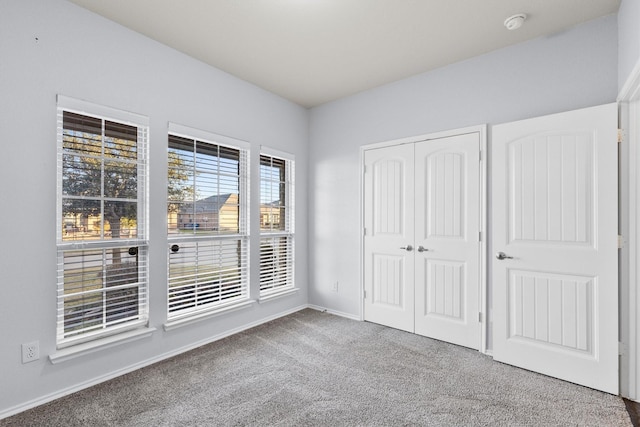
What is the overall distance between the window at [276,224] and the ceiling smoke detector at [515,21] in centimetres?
268

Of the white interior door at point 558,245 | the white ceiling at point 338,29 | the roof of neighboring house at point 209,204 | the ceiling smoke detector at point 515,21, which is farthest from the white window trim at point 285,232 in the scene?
the ceiling smoke detector at point 515,21

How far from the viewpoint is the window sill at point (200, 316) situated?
2.86 m

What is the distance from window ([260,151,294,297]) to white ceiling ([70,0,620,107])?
3.79 feet

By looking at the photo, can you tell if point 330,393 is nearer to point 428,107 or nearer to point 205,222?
point 205,222

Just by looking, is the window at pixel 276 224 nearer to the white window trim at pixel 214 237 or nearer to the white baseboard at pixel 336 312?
the white window trim at pixel 214 237

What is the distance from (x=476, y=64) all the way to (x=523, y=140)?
3.15 ft

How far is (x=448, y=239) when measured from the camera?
3199mm

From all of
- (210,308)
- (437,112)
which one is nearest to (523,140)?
(437,112)

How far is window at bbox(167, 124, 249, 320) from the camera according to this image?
2965 millimetres

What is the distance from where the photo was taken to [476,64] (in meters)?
3.08

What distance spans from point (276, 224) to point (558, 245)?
293 centimetres

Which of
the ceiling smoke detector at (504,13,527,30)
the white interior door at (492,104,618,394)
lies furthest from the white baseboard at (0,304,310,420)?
the ceiling smoke detector at (504,13,527,30)

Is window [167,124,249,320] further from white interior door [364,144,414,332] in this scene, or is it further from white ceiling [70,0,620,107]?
white interior door [364,144,414,332]

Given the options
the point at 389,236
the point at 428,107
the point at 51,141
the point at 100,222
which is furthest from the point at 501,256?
the point at 51,141
